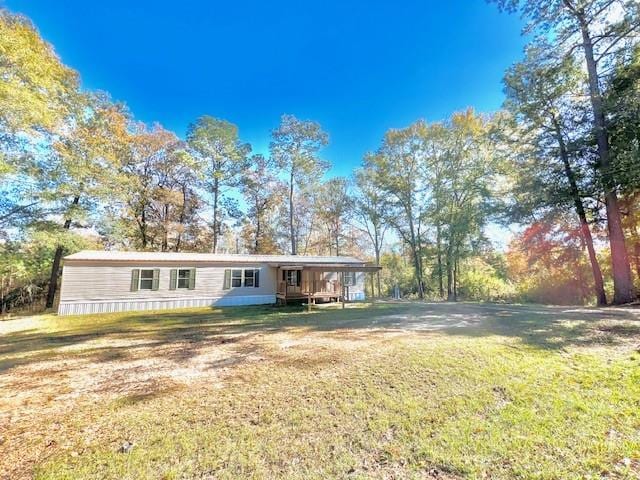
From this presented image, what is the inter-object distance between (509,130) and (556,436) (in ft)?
A: 52.4

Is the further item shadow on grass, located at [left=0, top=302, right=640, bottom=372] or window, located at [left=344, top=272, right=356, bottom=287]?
window, located at [left=344, top=272, right=356, bottom=287]

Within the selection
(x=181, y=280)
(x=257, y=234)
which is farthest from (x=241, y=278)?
(x=257, y=234)

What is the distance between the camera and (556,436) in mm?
2742

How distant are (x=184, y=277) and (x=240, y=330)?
7.39 meters

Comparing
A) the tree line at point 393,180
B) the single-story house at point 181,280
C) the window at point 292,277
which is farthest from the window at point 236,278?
the tree line at point 393,180

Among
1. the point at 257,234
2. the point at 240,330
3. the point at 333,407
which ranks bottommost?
the point at 333,407

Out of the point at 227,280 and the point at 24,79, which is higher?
the point at 24,79

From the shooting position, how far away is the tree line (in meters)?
10.8

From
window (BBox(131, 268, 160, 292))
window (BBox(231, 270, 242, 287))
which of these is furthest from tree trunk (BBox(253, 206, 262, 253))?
window (BBox(131, 268, 160, 292))

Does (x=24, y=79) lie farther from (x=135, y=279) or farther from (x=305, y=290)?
(x=305, y=290)

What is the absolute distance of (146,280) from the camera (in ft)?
43.1

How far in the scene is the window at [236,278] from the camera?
1502 cm

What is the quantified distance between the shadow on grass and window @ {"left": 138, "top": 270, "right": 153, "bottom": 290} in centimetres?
258

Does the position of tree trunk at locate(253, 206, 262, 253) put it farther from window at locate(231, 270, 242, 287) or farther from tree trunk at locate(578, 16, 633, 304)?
tree trunk at locate(578, 16, 633, 304)
